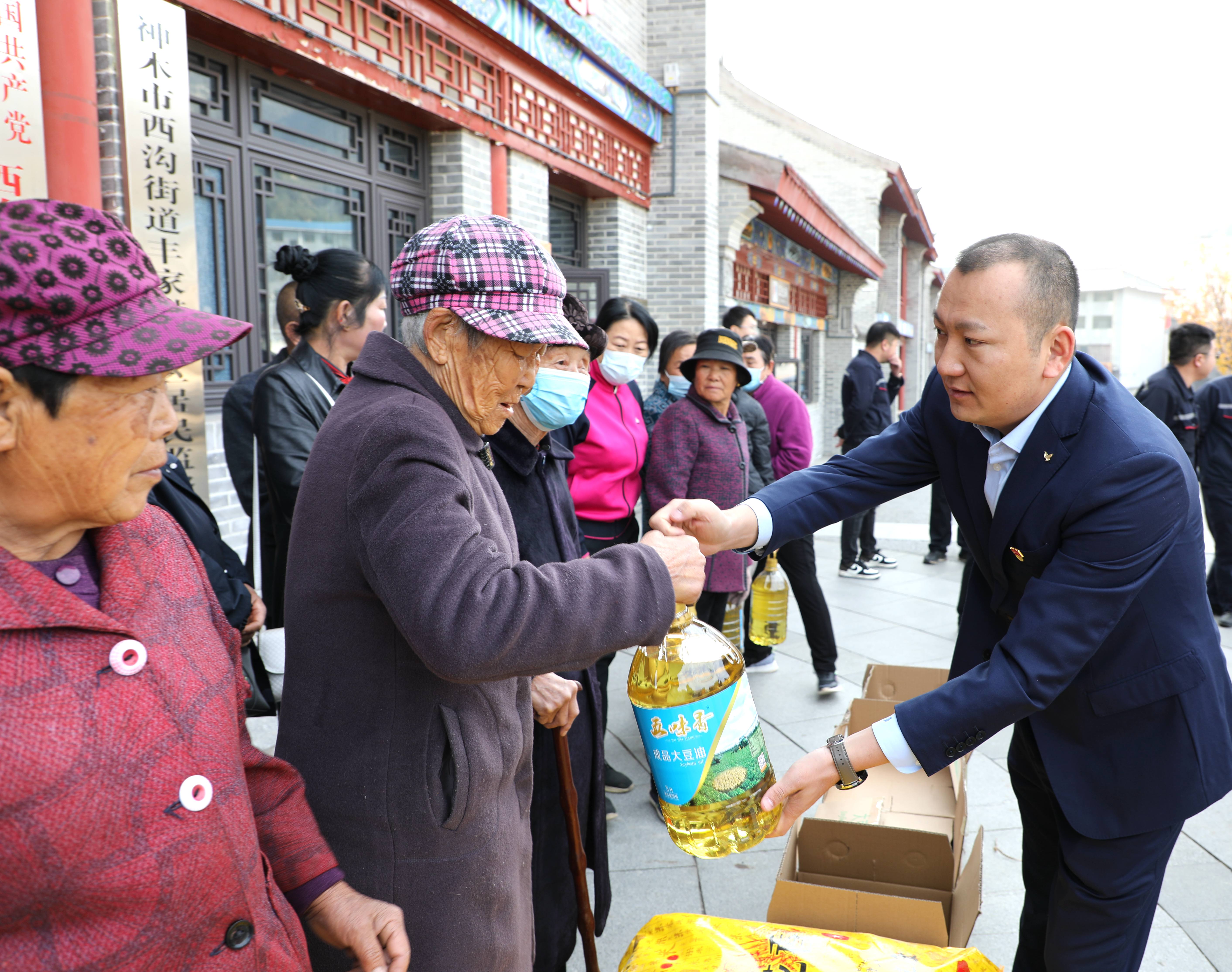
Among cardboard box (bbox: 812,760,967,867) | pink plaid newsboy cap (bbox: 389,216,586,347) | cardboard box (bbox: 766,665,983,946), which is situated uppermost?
pink plaid newsboy cap (bbox: 389,216,586,347)

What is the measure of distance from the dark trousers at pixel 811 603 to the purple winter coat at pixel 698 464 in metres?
0.62

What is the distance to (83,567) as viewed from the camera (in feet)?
3.72

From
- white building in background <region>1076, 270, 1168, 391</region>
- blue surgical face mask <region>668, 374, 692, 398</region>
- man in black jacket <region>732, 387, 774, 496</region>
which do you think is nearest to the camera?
blue surgical face mask <region>668, 374, 692, 398</region>

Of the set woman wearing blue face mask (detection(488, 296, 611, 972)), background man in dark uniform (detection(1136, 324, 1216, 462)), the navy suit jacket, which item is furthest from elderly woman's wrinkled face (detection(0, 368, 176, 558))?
background man in dark uniform (detection(1136, 324, 1216, 462))

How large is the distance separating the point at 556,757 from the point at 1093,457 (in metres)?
1.51

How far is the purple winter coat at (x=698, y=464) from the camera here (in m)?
4.39

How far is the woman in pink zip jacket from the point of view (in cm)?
409

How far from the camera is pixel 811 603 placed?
5.00m

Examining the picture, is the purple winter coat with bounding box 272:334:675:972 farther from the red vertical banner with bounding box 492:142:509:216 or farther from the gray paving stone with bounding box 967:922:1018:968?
the red vertical banner with bounding box 492:142:509:216

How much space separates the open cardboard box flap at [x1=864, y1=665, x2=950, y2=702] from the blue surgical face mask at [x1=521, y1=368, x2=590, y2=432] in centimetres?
167

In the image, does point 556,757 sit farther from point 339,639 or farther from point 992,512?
point 992,512

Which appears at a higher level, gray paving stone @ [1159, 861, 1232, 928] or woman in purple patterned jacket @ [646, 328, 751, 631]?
woman in purple patterned jacket @ [646, 328, 751, 631]

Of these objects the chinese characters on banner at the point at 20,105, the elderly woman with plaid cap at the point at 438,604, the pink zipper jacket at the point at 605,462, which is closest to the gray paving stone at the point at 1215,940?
the elderly woman with plaid cap at the point at 438,604

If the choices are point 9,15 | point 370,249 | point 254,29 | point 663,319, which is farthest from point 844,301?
point 9,15
